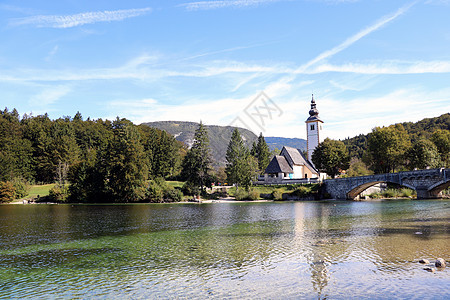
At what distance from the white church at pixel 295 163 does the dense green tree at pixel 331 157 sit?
15.1ft

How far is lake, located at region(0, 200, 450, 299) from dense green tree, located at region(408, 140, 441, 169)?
5326 cm

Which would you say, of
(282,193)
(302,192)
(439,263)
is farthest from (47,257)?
(302,192)

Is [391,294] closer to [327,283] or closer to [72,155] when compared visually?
[327,283]

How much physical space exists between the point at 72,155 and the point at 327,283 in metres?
99.5

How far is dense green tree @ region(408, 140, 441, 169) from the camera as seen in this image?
74.3 m

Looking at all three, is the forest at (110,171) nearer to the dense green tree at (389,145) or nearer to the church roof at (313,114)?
the church roof at (313,114)

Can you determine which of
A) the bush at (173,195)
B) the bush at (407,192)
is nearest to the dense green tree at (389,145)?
the bush at (407,192)

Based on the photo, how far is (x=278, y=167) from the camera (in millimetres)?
89875

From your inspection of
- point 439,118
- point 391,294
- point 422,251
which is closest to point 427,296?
point 391,294

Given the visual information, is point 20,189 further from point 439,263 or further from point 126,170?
point 439,263

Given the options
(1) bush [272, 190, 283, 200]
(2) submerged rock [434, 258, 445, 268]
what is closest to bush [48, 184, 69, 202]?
(1) bush [272, 190, 283, 200]

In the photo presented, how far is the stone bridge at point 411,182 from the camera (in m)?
56.9

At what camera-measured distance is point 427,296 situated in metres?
11.6

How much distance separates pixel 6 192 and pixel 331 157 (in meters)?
77.5
